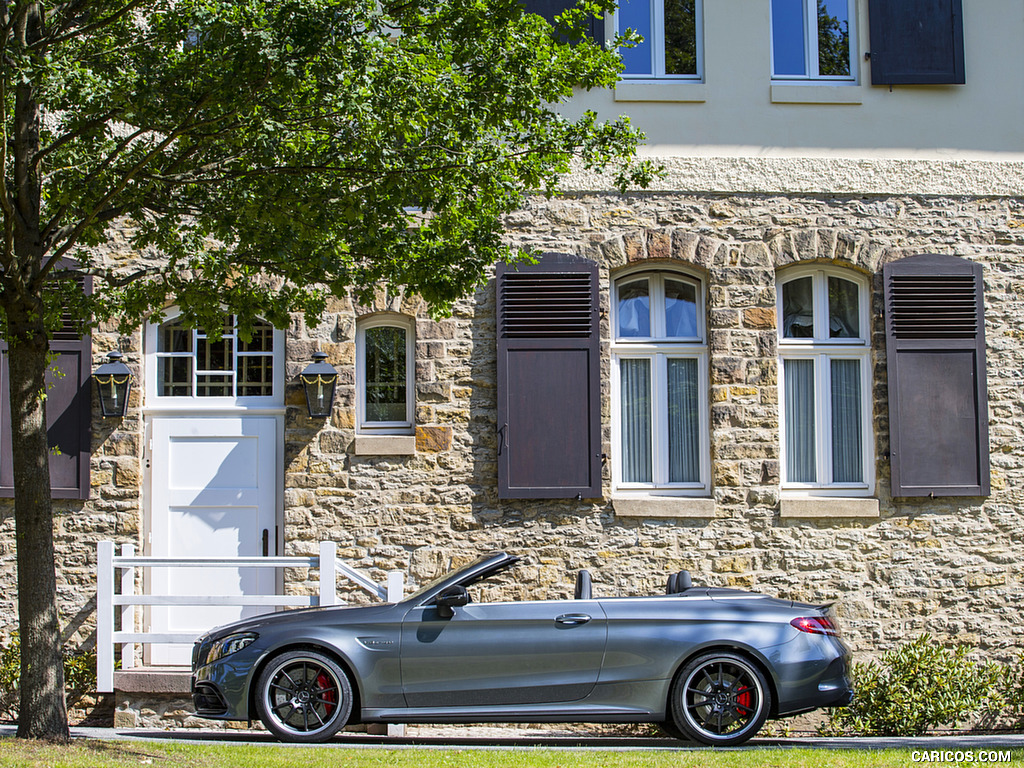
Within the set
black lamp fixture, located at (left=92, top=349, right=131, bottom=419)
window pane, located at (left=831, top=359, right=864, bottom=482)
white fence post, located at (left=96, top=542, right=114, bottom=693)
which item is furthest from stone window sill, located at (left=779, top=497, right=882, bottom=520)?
black lamp fixture, located at (left=92, top=349, right=131, bottom=419)

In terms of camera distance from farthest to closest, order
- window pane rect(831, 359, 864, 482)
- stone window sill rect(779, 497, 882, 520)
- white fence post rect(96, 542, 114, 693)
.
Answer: window pane rect(831, 359, 864, 482) < stone window sill rect(779, 497, 882, 520) < white fence post rect(96, 542, 114, 693)

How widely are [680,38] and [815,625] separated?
19.5ft

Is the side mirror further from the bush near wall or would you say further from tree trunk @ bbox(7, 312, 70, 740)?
the bush near wall

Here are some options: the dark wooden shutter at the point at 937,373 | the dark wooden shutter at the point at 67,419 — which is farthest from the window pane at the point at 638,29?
the dark wooden shutter at the point at 67,419

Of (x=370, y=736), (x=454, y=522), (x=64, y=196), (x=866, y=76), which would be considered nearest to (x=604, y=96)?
(x=866, y=76)

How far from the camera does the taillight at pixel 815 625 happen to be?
7.42 m

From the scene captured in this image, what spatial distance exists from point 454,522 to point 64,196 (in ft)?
15.5

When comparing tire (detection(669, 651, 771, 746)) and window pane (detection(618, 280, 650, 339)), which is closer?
tire (detection(669, 651, 771, 746))

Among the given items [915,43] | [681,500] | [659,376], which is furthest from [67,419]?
[915,43]

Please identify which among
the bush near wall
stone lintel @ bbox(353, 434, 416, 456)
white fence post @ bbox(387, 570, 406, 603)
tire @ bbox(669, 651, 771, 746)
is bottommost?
the bush near wall

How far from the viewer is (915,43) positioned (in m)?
10.4

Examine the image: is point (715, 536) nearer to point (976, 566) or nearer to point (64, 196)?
point (976, 566)

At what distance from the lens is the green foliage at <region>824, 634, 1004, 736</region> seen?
29.9 feet

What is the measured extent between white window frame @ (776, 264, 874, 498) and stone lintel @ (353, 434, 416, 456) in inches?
140
